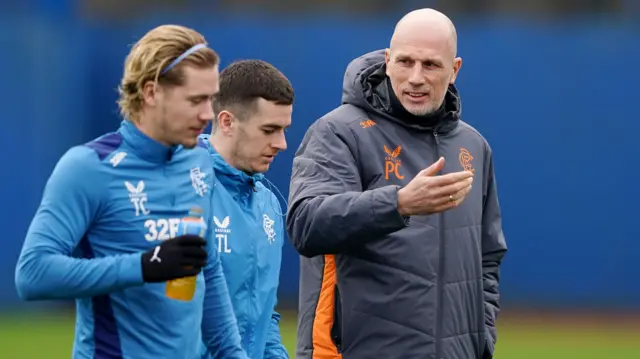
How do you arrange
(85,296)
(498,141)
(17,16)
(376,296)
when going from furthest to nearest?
1. (498,141)
2. (17,16)
3. (376,296)
4. (85,296)

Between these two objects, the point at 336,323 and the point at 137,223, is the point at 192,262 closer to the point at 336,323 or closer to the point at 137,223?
the point at 137,223

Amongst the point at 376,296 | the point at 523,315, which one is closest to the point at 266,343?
the point at 376,296

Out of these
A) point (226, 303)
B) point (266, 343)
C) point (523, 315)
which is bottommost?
point (523, 315)

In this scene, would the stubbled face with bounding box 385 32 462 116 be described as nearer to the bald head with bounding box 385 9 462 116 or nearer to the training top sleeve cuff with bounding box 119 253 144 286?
the bald head with bounding box 385 9 462 116

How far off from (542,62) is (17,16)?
19.2ft

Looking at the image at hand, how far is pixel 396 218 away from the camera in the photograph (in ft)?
12.1

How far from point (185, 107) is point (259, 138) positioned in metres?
1.02

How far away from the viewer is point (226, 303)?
11.9ft

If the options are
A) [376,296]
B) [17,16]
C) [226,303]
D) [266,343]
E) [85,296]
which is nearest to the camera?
[85,296]

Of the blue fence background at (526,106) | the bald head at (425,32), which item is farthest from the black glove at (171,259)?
the blue fence background at (526,106)

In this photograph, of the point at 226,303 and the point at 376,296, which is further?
the point at 376,296

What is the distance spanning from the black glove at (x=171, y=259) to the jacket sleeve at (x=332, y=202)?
72 centimetres

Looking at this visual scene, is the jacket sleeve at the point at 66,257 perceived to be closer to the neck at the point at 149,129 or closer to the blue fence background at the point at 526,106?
the neck at the point at 149,129

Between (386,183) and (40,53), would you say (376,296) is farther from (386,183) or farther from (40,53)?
(40,53)
